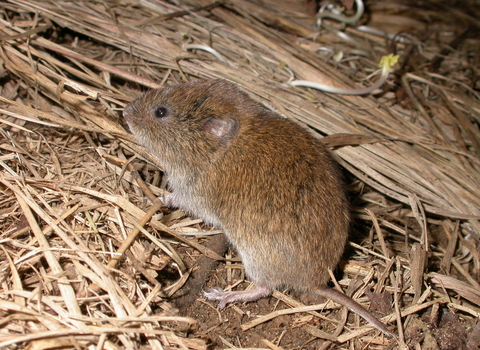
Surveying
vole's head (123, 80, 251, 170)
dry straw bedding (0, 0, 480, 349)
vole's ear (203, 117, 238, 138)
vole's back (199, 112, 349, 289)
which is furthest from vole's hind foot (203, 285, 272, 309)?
vole's ear (203, 117, 238, 138)

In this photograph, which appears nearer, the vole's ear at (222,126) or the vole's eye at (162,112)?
the vole's ear at (222,126)

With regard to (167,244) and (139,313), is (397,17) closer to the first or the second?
(167,244)

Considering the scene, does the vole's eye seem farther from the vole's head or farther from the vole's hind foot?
the vole's hind foot

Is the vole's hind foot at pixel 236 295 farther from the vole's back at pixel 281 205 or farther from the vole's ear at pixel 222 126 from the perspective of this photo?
the vole's ear at pixel 222 126

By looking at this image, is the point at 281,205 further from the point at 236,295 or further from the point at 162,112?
the point at 162,112

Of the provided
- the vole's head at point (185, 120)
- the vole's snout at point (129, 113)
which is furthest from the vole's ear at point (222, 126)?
the vole's snout at point (129, 113)

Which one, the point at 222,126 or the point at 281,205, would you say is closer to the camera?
the point at 281,205

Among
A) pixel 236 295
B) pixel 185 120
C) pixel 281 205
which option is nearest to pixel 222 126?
pixel 185 120
